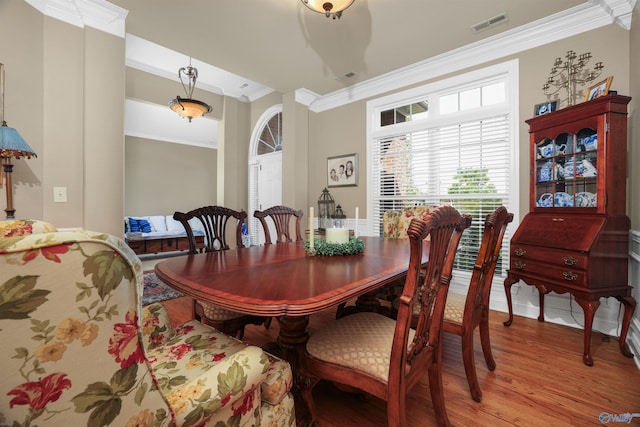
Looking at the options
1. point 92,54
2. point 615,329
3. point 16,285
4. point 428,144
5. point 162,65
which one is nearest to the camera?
point 16,285

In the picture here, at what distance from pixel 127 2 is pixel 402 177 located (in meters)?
3.28

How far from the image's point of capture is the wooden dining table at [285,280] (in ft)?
3.02

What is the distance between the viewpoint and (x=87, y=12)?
242 centimetres

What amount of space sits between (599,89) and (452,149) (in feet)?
4.13

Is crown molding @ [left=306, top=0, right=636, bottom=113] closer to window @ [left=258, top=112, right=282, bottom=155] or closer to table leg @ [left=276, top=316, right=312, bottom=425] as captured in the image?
window @ [left=258, top=112, right=282, bottom=155]

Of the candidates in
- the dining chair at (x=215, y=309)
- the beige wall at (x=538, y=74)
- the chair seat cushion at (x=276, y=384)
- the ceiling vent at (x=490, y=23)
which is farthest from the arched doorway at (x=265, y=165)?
the chair seat cushion at (x=276, y=384)

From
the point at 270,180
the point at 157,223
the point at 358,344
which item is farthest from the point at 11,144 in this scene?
the point at 157,223

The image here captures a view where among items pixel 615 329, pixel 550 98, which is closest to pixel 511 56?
pixel 550 98

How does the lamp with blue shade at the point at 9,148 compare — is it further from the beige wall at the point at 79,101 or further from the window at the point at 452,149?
the window at the point at 452,149

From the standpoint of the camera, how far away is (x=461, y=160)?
125 inches

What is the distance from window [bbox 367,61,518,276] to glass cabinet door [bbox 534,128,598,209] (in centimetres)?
38

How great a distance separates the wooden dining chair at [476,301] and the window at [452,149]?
152 centimetres

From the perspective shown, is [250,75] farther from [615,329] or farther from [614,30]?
[615,329]

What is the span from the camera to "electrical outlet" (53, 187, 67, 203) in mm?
2385
